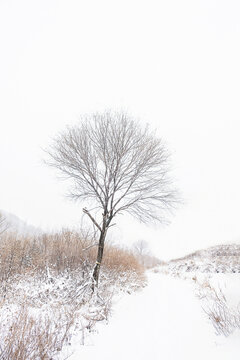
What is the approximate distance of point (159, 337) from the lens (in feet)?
10.3

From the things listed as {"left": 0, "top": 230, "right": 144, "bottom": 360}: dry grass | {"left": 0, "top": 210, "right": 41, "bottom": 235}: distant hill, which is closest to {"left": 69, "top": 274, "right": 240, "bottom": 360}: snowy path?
{"left": 0, "top": 230, "right": 144, "bottom": 360}: dry grass

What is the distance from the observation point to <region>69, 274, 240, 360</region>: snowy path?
2.42 metres

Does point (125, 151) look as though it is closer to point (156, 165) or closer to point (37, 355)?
point (156, 165)

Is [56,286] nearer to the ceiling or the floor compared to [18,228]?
Answer: nearer to the floor

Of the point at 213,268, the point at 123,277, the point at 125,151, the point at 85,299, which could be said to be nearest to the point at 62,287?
the point at 85,299

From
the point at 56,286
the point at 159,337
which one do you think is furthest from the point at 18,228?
the point at 159,337

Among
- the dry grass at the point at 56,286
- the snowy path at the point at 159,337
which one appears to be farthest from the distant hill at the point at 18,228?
the snowy path at the point at 159,337

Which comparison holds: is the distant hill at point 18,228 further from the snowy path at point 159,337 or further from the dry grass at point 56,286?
the snowy path at point 159,337

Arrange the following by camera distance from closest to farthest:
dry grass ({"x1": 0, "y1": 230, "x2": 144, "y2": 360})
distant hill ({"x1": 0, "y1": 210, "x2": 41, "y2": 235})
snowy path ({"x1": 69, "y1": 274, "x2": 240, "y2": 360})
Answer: snowy path ({"x1": 69, "y1": 274, "x2": 240, "y2": 360}), dry grass ({"x1": 0, "y1": 230, "x2": 144, "y2": 360}), distant hill ({"x1": 0, "y1": 210, "x2": 41, "y2": 235})

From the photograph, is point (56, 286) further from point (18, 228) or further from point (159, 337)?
point (18, 228)

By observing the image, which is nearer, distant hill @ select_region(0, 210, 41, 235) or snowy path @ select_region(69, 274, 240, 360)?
snowy path @ select_region(69, 274, 240, 360)

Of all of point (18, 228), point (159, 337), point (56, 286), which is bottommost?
point (159, 337)

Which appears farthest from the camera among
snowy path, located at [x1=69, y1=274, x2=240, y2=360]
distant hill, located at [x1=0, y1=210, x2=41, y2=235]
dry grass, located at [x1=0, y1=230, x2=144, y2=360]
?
distant hill, located at [x1=0, y1=210, x2=41, y2=235]

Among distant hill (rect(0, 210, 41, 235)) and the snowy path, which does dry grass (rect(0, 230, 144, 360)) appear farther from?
distant hill (rect(0, 210, 41, 235))
